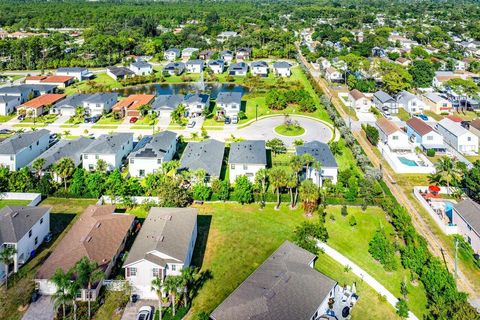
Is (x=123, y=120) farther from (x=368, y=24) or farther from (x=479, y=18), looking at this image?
(x=479, y=18)

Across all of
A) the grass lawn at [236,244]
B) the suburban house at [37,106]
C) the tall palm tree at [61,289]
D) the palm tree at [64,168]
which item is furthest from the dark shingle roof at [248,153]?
the suburban house at [37,106]

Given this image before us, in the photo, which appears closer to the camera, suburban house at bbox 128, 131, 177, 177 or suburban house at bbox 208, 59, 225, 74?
suburban house at bbox 128, 131, 177, 177

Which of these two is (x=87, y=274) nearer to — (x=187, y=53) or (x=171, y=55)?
(x=171, y=55)

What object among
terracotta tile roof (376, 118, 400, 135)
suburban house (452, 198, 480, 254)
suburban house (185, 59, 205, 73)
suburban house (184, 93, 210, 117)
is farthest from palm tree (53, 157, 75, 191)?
suburban house (185, 59, 205, 73)

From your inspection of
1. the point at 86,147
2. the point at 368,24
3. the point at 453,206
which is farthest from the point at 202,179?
the point at 368,24

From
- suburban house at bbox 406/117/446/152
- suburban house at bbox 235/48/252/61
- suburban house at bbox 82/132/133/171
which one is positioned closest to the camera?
suburban house at bbox 82/132/133/171

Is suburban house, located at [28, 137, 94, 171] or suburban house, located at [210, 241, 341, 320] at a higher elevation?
suburban house, located at [28, 137, 94, 171]

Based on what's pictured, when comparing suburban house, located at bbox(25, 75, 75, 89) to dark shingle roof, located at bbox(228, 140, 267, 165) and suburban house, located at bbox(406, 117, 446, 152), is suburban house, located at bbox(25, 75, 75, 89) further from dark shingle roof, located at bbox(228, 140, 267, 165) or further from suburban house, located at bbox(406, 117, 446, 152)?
suburban house, located at bbox(406, 117, 446, 152)
